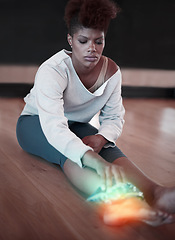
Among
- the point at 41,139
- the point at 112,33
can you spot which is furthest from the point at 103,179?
the point at 112,33

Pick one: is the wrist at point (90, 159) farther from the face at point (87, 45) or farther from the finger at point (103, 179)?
the face at point (87, 45)

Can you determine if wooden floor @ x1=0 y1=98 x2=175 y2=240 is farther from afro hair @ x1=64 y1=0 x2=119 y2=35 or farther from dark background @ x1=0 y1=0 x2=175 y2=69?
dark background @ x1=0 y1=0 x2=175 y2=69

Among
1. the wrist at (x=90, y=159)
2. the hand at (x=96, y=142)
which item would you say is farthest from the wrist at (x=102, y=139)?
the wrist at (x=90, y=159)

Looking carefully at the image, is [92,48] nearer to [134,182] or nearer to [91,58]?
[91,58]

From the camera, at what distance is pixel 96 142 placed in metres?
1.23

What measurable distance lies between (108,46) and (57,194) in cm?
257

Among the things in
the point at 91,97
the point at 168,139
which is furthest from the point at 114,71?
the point at 168,139

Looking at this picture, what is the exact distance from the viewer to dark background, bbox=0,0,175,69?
2930mm

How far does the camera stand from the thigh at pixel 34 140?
1.31 metres

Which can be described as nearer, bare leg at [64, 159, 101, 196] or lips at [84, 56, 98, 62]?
bare leg at [64, 159, 101, 196]

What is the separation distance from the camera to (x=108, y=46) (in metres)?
3.37

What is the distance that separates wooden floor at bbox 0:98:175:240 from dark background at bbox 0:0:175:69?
1280mm

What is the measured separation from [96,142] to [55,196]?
0.29m

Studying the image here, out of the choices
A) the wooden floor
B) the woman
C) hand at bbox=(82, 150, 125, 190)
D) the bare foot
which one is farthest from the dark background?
the bare foot
